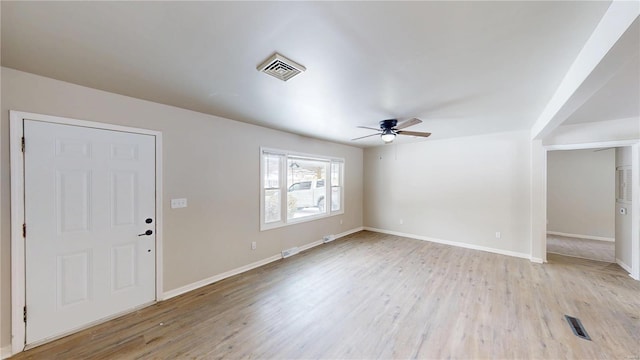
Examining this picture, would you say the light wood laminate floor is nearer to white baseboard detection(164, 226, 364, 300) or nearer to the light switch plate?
white baseboard detection(164, 226, 364, 300)

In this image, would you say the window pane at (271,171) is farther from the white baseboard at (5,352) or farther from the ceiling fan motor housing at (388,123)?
the white baseboard at (5,352)

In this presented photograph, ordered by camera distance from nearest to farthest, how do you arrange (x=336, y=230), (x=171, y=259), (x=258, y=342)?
(x=258, y=342)
(x=171, y=259)
(x=336, y=230)

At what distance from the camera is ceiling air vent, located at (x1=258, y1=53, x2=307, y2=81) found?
1.81m

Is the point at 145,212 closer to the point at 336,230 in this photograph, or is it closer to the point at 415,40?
the point at 415,40

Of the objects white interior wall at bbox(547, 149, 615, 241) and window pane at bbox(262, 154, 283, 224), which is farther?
white interior wall at bbox(547, 149, 615, 241)

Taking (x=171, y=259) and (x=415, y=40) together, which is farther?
(x=171, y=259)

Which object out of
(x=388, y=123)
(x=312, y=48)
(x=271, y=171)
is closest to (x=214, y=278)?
(x=271, y=171)

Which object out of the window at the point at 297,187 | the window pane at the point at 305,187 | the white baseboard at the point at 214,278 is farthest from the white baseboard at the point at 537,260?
the white baseboard at the point at 214,278

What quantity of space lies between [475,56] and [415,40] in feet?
1.94

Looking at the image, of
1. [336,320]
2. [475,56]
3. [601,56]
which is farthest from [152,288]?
[601,56]

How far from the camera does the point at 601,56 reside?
140 centimetres

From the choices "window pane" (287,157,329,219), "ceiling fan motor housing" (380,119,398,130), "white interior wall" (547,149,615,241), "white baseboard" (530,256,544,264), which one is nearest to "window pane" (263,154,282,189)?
"window pane" (287,157,329,219)

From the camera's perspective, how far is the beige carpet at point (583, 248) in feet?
14.9

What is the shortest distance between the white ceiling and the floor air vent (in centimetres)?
253
